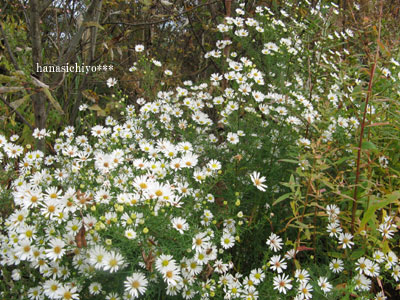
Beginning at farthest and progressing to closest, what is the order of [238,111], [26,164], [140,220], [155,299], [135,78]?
[135,78]
[238,111]
[26,164]
[155,299]
[140,220]

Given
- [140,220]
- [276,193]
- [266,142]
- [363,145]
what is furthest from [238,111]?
→ [140,220]

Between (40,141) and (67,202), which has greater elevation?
(67,202)

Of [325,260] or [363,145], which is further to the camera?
[325,260]

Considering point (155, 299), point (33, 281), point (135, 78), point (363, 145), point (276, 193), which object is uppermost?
point (363, 145)

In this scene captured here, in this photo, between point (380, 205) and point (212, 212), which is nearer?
point (380, 205)

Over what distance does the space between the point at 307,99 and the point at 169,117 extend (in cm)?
90

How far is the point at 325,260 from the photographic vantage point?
1.97 metres

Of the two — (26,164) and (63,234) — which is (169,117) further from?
(63,234)

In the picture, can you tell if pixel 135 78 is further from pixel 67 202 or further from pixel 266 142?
pixel 67 202

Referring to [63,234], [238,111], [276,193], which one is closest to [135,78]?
[238,111]

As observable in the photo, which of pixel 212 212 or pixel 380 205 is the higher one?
pixel 380 205

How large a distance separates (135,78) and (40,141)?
3.39 ft

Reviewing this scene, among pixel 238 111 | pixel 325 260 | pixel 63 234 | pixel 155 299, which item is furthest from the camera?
pixel 238 111

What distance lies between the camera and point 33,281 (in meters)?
1.60
